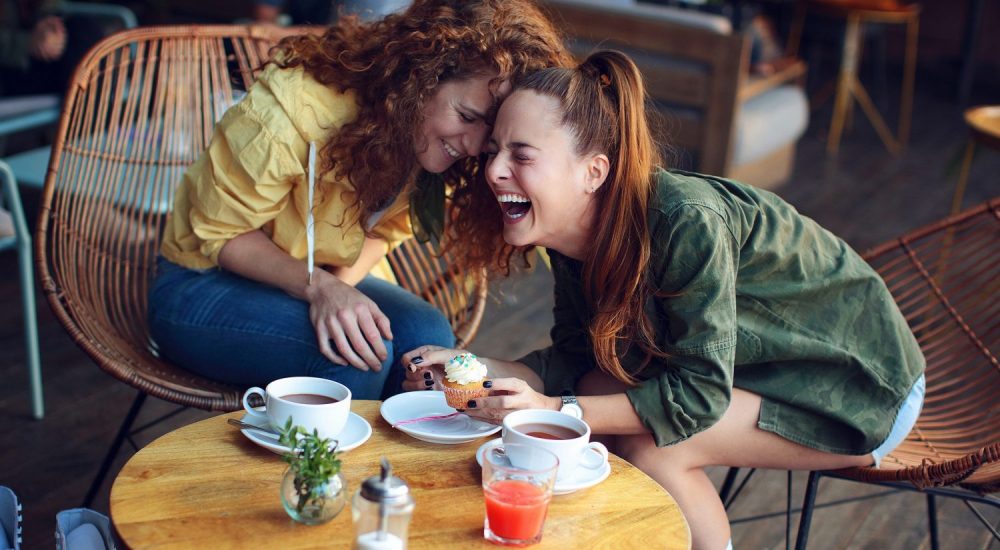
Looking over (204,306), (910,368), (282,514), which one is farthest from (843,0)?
(282,514)

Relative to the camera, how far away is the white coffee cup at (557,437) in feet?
4.17

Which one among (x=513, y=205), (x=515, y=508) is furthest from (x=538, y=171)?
(x=515, y=508)

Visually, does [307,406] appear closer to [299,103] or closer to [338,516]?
[338,516]

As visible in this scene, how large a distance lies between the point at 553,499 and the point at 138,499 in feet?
1.61

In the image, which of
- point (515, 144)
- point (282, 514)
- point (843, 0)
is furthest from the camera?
point (843, 0)

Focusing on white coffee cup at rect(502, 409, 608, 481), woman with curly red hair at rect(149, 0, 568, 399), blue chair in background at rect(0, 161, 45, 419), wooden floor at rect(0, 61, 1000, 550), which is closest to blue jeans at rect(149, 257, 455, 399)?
woman with curly red hair at rect(149, 0, 568, 399)

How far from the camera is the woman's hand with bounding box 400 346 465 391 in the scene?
1.58 metres

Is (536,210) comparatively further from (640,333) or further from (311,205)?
(311,205)

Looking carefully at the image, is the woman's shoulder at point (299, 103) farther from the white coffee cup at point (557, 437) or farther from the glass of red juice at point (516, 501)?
the glass of red juice at point (516, 501)

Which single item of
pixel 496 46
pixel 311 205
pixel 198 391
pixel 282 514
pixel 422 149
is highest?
pixel 496 46

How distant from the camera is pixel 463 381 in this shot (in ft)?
4.66

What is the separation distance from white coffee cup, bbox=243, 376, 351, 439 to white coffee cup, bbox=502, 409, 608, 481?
21 centimetres

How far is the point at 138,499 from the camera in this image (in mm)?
1211

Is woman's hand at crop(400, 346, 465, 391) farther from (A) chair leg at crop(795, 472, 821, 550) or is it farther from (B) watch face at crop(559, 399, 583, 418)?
(A) chair leg at crop(795, 472, 821, 550)
